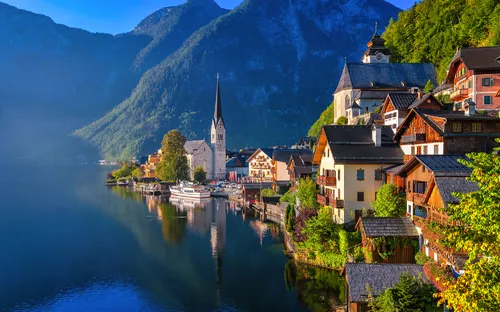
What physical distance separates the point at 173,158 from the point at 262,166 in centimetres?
2618

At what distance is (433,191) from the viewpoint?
28297 millimetres

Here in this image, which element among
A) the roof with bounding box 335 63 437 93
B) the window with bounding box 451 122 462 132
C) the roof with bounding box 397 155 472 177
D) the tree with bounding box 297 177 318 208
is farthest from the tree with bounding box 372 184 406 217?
the roof with bounding box 335 63 437 93

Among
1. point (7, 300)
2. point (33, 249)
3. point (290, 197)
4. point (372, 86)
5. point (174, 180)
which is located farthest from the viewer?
point (174, 180)

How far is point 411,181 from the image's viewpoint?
109ft

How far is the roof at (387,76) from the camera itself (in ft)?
254

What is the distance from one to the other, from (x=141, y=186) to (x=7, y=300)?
8459 centimetres

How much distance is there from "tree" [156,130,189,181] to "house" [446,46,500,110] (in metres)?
76.2

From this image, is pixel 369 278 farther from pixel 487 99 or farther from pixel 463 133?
pixel 487 99

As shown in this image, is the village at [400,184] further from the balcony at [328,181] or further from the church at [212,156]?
the church at [212,156]

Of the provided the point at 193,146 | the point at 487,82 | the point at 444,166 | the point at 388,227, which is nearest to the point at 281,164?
the point at 487,82

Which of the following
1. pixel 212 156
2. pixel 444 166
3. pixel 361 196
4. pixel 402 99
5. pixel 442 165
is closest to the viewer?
pixel 444 166

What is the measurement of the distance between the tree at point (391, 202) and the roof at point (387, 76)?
4457 centimetres

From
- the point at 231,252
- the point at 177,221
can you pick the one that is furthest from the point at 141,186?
the point at 231,252

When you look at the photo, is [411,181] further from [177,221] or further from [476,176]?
[177,221]
